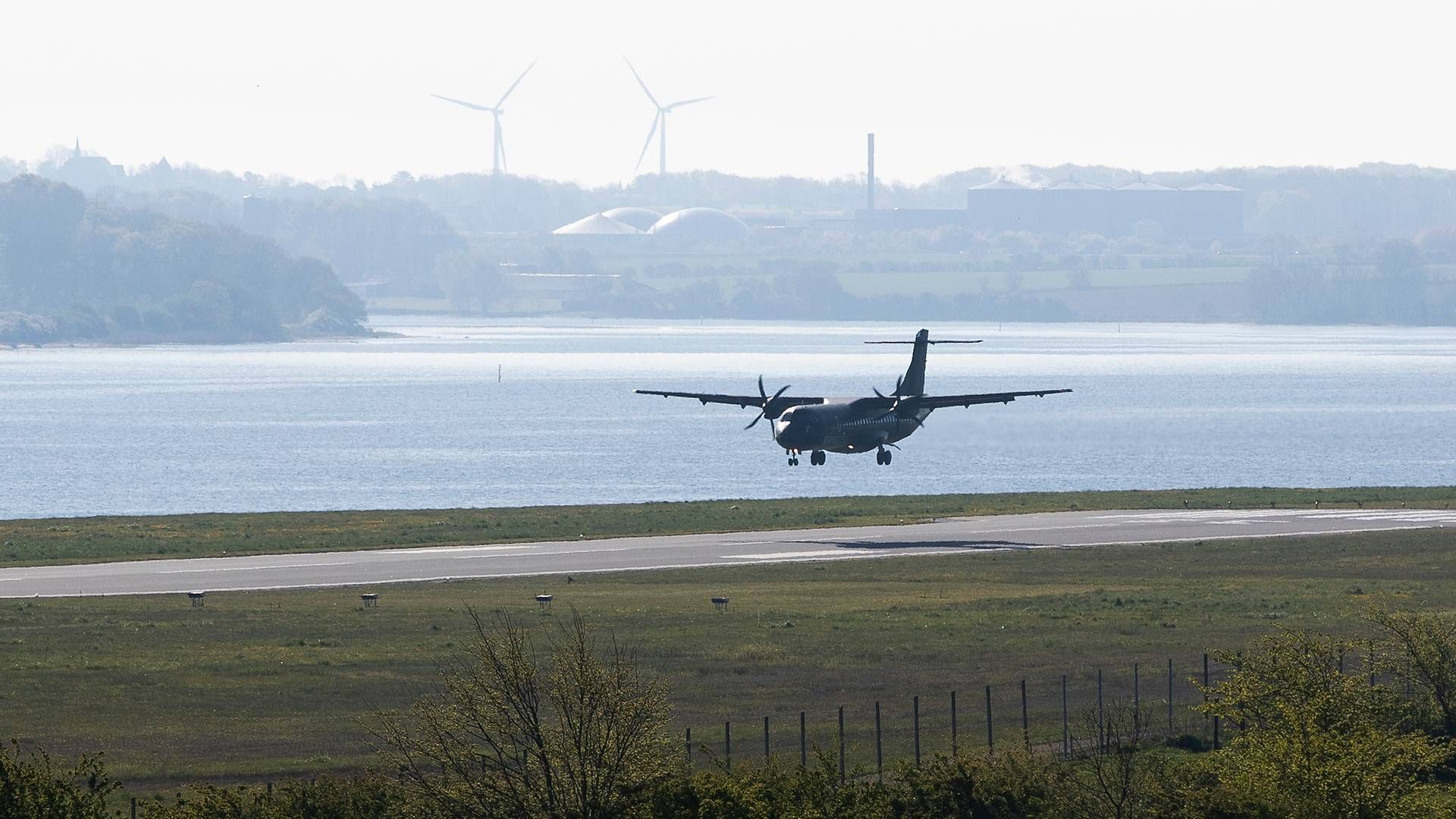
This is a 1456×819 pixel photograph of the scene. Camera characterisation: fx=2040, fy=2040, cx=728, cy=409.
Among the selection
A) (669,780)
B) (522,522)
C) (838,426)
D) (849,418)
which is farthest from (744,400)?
(669,780)

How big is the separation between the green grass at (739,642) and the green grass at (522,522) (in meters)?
20.1

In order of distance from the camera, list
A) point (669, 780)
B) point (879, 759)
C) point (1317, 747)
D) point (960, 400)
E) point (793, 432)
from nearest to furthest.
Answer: point (669, 780)
point (1317, 747)
point (879, 759)
point (793, 432)
point (960, 400)

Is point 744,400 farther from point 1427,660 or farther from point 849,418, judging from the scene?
point 1427,660

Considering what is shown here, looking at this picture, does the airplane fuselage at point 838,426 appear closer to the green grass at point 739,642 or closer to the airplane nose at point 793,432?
the airplane nose at point 793,432

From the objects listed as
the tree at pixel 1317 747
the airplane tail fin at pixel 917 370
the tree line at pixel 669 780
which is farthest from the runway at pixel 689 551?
A: the tree at pixel 1317 747

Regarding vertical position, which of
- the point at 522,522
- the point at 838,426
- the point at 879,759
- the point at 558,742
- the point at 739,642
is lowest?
the point at 522,522

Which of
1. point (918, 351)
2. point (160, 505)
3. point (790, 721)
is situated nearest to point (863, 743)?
point (790, 721)

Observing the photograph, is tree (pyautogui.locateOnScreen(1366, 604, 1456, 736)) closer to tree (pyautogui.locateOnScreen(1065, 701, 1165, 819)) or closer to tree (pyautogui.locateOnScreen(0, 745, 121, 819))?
tree (pyautogui.locateOnScreen(1065, 701, 1165, 819))

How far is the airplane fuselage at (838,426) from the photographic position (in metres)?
106

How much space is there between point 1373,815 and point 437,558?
63.4 m

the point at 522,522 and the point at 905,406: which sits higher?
the point at 905,406

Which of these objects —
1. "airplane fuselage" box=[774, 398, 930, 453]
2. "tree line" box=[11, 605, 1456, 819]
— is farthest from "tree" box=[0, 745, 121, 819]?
"airplane fuselage" box=[774, 398, 930, 453]

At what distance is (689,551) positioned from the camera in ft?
315

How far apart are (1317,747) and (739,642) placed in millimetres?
31012
